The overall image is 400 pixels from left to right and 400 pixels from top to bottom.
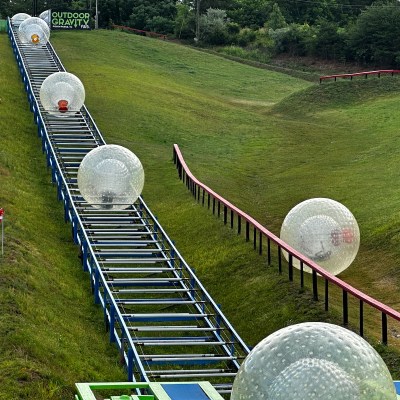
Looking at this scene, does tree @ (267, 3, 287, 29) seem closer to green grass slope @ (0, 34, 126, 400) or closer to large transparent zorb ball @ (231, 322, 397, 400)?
green grass slope @ (0, 34, 126, 400)

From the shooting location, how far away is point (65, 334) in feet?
65.3

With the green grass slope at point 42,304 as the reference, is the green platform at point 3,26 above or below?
below

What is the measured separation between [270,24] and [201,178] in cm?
6093

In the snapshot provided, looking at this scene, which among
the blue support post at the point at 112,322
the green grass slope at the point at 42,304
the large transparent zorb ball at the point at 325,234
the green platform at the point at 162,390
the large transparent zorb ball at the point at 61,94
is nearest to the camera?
the green platform at the point at 162,390

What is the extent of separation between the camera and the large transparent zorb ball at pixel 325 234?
23312 mm

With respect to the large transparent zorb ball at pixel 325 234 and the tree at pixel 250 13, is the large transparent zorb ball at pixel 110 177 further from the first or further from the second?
the tree at pixel 250 13

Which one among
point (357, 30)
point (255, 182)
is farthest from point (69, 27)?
point (255, 182)

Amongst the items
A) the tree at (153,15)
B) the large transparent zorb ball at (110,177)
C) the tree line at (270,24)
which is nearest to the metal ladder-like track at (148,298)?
the large transparent zorb ball at (110,177)

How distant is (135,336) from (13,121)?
22481 mm

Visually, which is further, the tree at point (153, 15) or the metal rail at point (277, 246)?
the tree at point (153, 15)

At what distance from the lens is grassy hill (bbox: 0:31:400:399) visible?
20.1m

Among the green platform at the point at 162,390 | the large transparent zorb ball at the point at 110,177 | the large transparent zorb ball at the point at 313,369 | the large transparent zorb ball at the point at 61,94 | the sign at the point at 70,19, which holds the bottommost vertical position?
the sign at the point at 70,19

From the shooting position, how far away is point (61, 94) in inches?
1559

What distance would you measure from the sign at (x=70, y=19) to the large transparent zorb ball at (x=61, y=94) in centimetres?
3992
